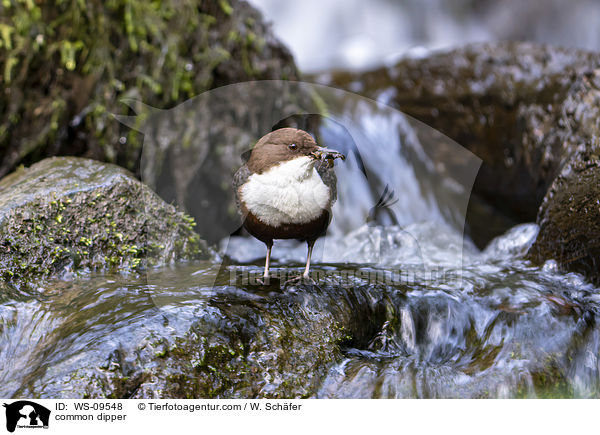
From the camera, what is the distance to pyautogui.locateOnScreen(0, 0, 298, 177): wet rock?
3.78m

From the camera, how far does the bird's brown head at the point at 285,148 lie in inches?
70.2

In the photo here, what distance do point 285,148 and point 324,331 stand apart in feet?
2.87

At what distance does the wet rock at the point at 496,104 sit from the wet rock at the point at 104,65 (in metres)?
2.05

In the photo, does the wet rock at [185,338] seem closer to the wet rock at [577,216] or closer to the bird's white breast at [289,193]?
the bird's white breast at [289,193]

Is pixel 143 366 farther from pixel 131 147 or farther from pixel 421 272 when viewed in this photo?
pixel 131 147

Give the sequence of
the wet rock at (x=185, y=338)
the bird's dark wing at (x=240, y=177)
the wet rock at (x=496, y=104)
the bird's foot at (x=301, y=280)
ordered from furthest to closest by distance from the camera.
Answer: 1. the wet rock at (x=496, y=104)
2. the bird's foot at (x=301, y=280)
3. the bird's dark wing at (x=240, y=177)
4. the wet rock at (x=185, y=338)

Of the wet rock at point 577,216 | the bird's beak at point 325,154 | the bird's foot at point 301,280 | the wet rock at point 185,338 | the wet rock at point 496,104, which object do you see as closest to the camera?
the bird's beak at point 325,154

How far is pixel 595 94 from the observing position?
3053 millimetres

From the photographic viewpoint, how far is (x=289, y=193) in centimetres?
183

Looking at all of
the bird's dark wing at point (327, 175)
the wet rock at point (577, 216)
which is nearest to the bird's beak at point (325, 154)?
the bird's dark wing at point (327, 175)
